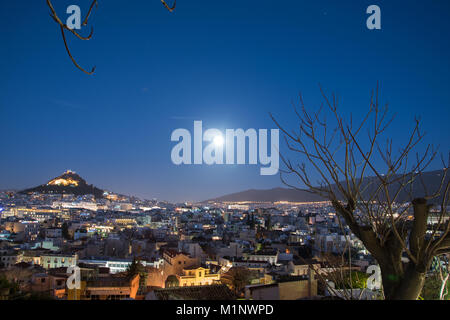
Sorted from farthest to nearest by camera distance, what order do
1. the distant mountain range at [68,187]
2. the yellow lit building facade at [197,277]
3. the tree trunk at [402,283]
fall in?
1. the distant mountain range at [68,187]
2. the yellow lit building facade at [197,277]
3. the tree trunk at [402,283]

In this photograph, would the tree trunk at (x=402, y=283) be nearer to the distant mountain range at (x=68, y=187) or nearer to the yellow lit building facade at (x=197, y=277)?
the yellow lit building facade at (x=197, y=277)

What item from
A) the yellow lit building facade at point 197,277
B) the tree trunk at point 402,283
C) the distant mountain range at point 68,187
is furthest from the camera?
the distant mountain range at point 68,187

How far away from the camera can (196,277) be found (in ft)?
31.6

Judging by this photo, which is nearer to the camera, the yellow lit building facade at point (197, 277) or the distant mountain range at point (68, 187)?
the yellow lit building facade at point (197, 277)

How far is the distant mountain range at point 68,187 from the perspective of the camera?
61362 millimetres

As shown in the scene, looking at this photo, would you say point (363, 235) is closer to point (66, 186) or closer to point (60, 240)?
point (60, 240)

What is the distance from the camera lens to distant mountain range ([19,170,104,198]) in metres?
61.4

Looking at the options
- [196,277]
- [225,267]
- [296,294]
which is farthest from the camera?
[225,267]

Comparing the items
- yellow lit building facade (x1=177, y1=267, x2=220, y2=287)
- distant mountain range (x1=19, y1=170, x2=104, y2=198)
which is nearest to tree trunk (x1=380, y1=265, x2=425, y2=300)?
yellow lit building facade (x1=177, y1=267, x2=220, y2=287)

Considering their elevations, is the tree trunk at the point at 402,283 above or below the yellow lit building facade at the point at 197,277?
above

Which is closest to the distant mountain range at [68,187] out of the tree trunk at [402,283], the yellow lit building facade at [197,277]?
the yellow lit building facade at [197,277]
